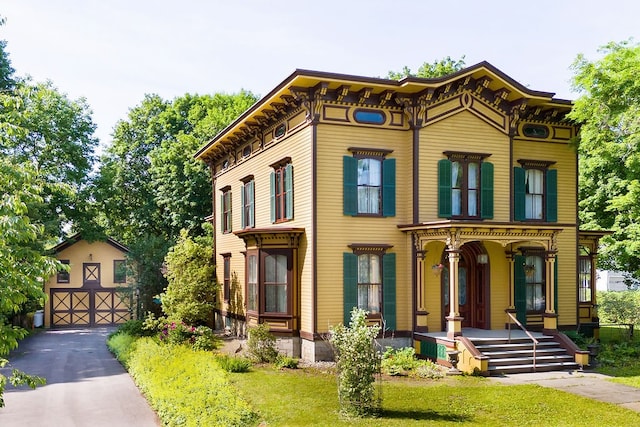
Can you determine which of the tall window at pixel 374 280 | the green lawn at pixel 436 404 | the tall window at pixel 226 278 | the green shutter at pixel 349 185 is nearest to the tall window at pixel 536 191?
the tall window at pixel 374 280

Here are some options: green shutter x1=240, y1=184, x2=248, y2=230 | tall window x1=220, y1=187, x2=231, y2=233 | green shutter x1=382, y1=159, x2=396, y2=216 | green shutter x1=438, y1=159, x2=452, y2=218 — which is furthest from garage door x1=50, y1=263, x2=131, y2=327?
green shutter x1=438, y1=159, x2=452, y2=218

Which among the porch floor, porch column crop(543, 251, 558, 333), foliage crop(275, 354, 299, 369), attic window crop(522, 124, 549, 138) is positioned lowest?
foliage crop(275, 354, 299, 369)

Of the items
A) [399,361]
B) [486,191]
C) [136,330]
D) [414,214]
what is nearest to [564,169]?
[486,191]

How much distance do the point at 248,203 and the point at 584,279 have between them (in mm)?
14227

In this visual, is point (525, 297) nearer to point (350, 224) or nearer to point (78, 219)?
point (350, 224)

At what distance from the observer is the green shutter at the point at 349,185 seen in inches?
777

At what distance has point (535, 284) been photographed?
73.1 ft

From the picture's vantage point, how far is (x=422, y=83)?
1936 cm

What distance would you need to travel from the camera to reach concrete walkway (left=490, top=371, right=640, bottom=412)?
14711 millimetres

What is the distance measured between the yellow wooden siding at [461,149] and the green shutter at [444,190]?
0.43 ft

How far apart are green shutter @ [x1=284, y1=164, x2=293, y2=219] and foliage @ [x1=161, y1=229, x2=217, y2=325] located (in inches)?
263

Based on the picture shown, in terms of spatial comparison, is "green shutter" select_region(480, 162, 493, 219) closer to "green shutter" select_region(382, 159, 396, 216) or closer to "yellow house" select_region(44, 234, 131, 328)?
"green shutter" select_region(382, 159, 396, 216)

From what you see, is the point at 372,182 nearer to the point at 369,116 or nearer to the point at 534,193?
the point at 369,116

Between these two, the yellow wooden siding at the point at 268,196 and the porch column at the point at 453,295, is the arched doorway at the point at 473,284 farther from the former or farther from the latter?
the yellow wooden siding at the point at 268,196
